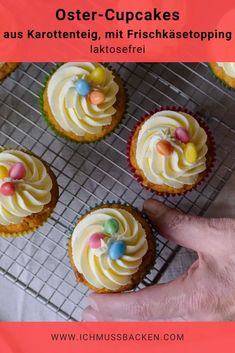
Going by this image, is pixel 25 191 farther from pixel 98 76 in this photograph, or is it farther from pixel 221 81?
pixel 221 81

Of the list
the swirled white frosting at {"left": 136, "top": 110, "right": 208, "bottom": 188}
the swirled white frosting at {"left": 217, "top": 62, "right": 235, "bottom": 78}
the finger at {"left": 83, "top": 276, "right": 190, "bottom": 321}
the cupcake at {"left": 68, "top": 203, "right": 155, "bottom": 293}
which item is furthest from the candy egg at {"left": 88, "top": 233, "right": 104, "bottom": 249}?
the swirled white frosting at {"left": 217, "top": 62, "right": 235, "bottom": 78}

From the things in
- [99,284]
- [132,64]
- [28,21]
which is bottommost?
[99,284]

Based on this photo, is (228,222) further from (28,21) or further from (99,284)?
(28,21)

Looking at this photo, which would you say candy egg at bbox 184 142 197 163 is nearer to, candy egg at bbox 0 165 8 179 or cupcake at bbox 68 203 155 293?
cupcake at bbox 68 203 155 293

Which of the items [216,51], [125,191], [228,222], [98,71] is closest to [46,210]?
[125,191]

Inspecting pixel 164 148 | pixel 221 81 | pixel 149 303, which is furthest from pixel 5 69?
→ pixel 149 303

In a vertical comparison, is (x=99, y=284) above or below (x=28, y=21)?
Result: below

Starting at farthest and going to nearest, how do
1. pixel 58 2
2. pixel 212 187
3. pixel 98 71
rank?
1. pixel 212 187
2. pixel 98 71
3. pixel 58 2

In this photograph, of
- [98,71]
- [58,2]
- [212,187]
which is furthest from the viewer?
[212,187]

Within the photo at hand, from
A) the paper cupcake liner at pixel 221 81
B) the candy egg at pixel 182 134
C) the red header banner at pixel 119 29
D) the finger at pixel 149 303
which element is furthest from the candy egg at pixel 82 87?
the finger at pixel 149 303
